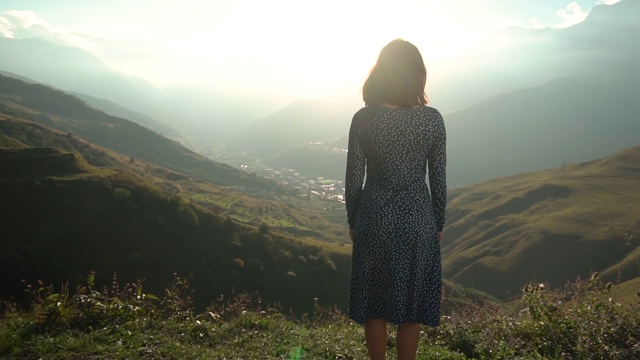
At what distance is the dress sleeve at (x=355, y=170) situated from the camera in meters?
4.57

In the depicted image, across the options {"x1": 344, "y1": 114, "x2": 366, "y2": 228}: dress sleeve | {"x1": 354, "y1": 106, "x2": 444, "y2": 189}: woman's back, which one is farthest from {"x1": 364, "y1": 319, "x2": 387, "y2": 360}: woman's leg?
{"x1": 354, "y1": 106, "x2": 444, "y2": 189}: woman's back

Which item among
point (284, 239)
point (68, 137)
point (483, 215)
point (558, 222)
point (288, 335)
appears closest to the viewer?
point (288, 335)

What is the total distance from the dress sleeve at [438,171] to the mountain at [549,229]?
316 ft

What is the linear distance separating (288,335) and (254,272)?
222 feet

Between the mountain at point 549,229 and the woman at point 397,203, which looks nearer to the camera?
the woman at point 397,203

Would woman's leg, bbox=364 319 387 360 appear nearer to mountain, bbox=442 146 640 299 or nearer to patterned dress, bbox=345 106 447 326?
patterned dress, bbox=345 106 447 326

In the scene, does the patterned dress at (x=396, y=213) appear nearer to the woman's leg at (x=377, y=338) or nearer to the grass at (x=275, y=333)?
the woman's leg at (x=377, y=338)

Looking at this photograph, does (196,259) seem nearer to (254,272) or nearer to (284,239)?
(254,272)

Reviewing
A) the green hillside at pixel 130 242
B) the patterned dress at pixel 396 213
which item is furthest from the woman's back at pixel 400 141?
the green hillside at pixel 130 242

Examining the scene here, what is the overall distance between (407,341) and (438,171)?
180cm

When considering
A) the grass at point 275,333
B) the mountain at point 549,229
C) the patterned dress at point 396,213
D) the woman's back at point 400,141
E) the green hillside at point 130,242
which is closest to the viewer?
the patterned dress at point 396,213

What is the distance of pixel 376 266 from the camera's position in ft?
14.5

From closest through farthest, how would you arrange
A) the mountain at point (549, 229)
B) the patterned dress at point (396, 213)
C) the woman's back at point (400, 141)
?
the patterned dress at point (396, 213)
the woman's back at point (400, 141)
the mountain at point (549, 229)

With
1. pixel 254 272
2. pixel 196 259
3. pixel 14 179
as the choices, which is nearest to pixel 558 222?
pixel 254 272
